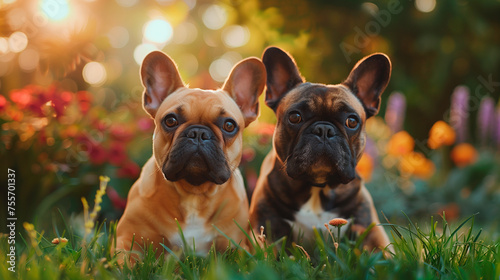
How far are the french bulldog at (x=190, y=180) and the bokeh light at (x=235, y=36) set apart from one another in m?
3.43

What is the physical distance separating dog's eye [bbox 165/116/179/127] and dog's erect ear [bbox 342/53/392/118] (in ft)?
3.07

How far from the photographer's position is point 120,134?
394 centimetres

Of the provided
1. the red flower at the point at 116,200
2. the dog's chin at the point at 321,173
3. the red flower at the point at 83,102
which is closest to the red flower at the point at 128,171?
the red flower at the point at 116,200

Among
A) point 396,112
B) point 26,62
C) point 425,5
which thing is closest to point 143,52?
point 26,62

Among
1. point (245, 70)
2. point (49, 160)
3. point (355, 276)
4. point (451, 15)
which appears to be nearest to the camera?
point (355, 276)

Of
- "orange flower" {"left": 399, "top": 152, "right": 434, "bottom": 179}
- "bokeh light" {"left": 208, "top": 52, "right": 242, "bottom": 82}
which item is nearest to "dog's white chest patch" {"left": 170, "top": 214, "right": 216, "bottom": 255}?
"bokeh light" {"left": 208, "top": 52, "right": 242, "bottom": 82}

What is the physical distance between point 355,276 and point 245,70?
4.17ft

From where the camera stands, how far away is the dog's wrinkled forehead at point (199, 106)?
2244 mm

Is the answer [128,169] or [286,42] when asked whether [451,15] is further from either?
[128,169]

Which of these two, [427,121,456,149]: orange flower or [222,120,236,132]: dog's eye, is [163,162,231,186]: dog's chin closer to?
[222,120,236,132]: dog's eye

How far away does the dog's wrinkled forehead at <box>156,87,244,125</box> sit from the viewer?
7.36 ft

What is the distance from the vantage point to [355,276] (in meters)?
1.56

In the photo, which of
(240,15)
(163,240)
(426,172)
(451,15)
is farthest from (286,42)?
(451,15)

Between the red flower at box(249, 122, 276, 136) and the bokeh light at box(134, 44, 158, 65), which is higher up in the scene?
the bokeh light at box(134, 44, 158, 65)
